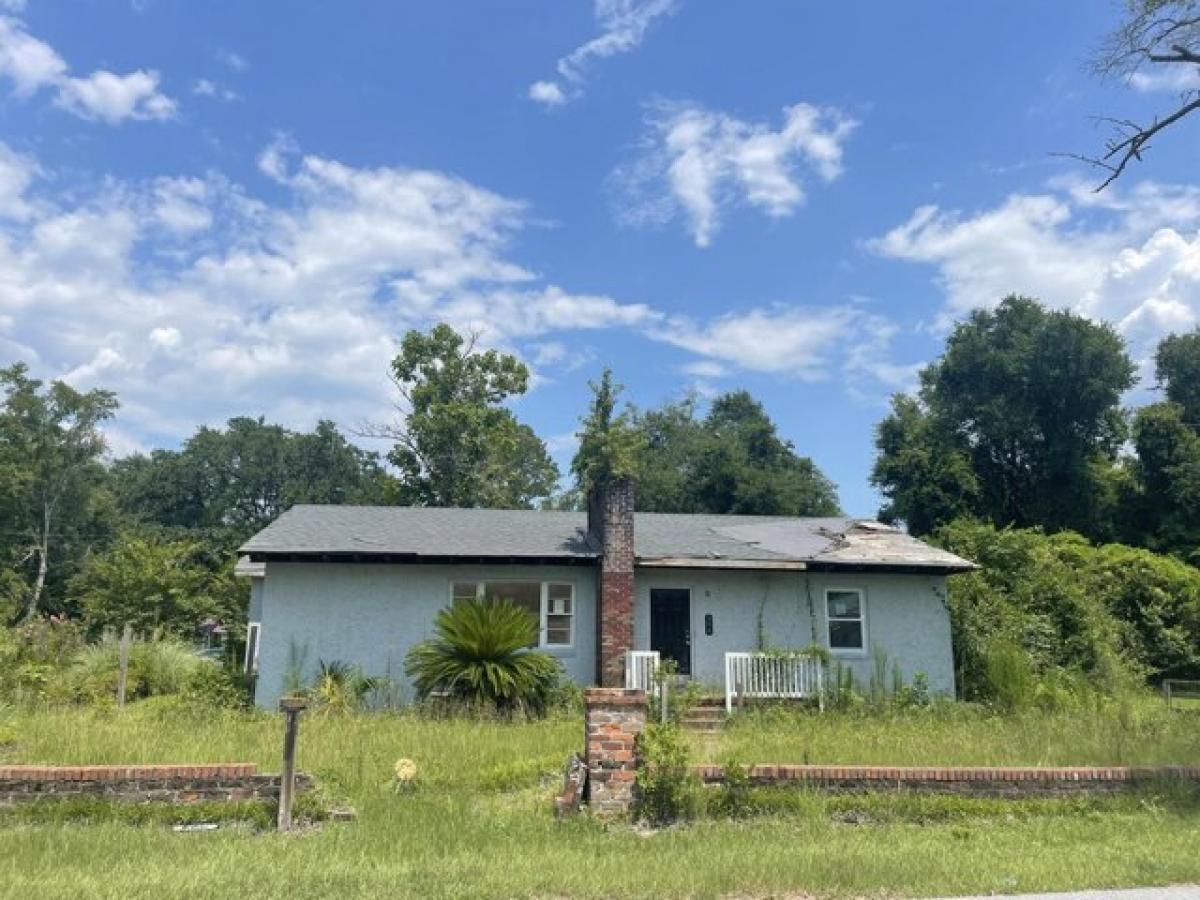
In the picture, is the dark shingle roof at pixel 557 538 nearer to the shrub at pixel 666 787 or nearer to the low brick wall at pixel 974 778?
the low brick wall at pixel 974 778

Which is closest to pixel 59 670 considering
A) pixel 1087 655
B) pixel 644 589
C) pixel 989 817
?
pixel 644 589

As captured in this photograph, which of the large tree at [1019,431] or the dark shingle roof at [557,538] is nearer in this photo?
the dark shingle roof at [557,538]

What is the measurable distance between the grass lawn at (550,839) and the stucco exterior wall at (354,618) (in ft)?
16.0

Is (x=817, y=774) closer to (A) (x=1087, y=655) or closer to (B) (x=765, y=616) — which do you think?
(B) (x=765, y=616)

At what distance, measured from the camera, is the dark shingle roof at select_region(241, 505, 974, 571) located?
1623 cm

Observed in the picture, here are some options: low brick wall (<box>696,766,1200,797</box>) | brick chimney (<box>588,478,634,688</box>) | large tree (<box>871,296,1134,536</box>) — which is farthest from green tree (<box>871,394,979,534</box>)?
low brick wall (<box>696,766,1200,797</box>)

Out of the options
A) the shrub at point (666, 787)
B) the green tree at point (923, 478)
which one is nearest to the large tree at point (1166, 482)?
the green tree at point (923, 478)

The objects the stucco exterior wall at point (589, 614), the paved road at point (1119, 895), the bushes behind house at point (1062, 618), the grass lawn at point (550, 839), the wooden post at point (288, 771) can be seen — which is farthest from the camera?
the bushes behind house at point (1062, 618)

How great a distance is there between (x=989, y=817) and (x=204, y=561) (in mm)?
50443

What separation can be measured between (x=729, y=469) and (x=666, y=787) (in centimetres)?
3601

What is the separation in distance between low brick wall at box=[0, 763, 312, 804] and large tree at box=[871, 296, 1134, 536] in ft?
106

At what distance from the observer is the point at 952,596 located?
18125 mm

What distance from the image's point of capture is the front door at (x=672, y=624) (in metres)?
16.7

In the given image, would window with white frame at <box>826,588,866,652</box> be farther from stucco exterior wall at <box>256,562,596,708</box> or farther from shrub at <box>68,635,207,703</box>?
shrub at <box>68,635,207,703</box>
